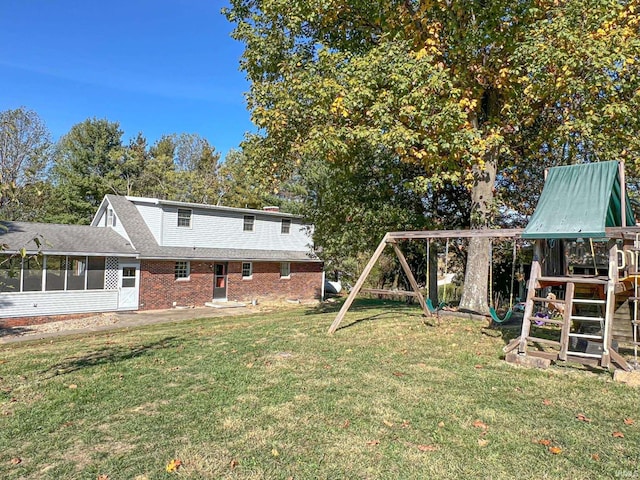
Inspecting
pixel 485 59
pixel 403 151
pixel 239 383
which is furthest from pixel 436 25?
pixel 239 383

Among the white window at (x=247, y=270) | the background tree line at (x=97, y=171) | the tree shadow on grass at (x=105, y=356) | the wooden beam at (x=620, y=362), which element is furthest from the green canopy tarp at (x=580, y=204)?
the background tree line at (x=97, y=171)

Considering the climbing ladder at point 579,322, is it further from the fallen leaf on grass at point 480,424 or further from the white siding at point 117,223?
the white siding at point 117,223

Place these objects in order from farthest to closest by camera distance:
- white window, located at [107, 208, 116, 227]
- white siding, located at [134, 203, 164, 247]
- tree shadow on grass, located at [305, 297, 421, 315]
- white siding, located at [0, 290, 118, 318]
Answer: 1. white window, located at [107, 208, 116, 227]
2. white siding, located at [134, 203, 164, 247]
3. white siding, located at [0, 290, 118, 318]
4. tree shadow on grass, located at [305, 297, 421, 315]

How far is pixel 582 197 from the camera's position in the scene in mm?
7195

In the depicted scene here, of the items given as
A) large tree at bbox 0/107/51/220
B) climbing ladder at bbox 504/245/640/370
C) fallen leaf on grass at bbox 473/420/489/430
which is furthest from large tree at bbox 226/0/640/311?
large tree at bbox 0/107/51/220

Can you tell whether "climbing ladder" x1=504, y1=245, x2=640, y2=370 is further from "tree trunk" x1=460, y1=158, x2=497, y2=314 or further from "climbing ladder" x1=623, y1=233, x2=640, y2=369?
"tree trunk" x1=460, y1=158, x2=497, y2=314

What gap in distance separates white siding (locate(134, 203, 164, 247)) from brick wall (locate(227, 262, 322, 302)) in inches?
173

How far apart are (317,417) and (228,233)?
70.2ft

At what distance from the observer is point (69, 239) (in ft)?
65.6

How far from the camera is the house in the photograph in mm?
18984

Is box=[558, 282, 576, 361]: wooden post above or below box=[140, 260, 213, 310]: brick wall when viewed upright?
above

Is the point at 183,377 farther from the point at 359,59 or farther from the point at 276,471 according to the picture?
the point at 359,59

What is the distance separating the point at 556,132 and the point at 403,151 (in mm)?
3750

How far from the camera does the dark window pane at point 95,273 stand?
20281 mm
